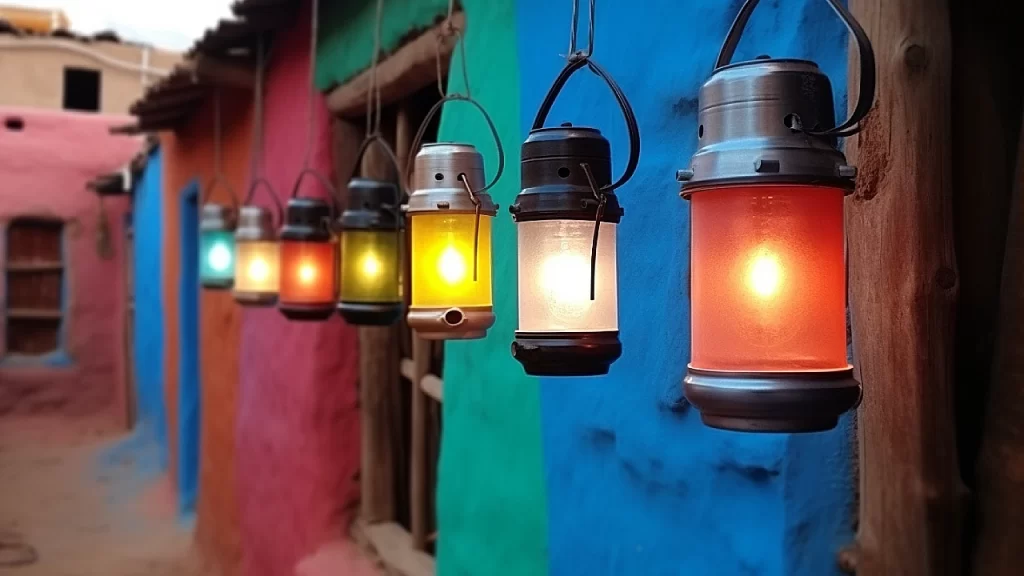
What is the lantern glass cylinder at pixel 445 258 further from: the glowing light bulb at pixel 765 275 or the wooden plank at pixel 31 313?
the wooden plank at pixel 31 313

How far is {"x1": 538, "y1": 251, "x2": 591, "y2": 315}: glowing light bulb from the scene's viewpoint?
3.79 ft

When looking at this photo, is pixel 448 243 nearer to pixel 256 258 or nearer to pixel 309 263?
pixel 309 263

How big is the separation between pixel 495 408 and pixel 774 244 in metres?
1.32

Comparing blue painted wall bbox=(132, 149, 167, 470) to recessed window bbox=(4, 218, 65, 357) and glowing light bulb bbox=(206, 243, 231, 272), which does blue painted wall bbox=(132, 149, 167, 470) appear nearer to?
recessed window bbox=(4, 218, 65, 357)

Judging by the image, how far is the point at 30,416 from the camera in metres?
9.05

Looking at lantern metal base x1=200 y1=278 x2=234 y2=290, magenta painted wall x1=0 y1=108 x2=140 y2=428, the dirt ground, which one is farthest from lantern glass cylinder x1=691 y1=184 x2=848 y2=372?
magenta painted wall x1=0 y1=108 x2=140 y2=428

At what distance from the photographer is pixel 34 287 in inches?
372

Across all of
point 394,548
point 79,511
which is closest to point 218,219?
point 394,548

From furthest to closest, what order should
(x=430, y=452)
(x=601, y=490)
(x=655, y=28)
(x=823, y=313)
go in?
(x=430, y=452) → (x=601, y=490) → (x=655, y=28) → (x=823, y=313)

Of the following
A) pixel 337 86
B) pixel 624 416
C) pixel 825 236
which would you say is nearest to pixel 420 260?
pixel 624 416

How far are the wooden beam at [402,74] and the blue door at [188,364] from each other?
312cm

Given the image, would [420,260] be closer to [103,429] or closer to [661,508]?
[661,508]

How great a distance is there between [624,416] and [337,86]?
7.11 ft

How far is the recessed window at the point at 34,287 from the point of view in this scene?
931 centimetres
